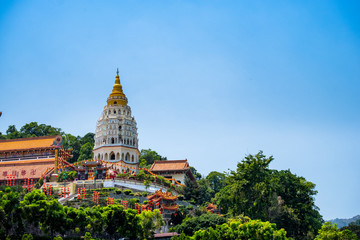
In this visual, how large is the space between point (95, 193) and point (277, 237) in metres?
20.7

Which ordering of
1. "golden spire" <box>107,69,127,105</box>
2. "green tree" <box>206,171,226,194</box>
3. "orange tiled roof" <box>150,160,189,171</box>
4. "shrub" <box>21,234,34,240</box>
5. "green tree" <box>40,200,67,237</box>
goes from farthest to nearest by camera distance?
"green tree" <box>206,171,226,194</box> → "golden spire" <box>107,69,127,105</box> → "orange tiled roof" <box>150,160,189,171</box> → "green tree" <box>40,200,67,237</box> → "shrub" <box>21,234,34,240</box>

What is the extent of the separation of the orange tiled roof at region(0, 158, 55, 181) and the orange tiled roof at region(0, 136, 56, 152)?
2.86 m

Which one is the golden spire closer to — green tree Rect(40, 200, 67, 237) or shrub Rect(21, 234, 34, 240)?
green tree Rect(40, 200, 67, 237)

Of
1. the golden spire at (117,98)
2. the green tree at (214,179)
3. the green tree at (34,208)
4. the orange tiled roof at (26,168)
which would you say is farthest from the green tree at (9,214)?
the green tree at (214,179)

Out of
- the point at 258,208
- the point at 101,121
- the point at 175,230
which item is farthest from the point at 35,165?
the point at 258,208

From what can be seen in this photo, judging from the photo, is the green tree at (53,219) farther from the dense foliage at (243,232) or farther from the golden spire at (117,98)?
the golden spire at (117,98)

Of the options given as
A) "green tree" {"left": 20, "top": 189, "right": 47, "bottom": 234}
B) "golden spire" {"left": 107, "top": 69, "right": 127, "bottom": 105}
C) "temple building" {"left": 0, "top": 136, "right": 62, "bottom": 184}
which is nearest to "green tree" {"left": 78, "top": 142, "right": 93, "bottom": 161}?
"golden spire" {"left": 107, "top": 69, "right": 127, "bottom": 105}

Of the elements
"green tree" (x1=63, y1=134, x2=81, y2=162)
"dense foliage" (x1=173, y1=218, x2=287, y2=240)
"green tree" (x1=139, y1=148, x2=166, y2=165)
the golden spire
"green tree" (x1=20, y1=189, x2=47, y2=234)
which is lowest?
"dense foliage" (x1=173, y1=218, x2=287, y2=240)

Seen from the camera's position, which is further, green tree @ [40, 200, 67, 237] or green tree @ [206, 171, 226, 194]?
green tree @ [206, 171, 226, 194]

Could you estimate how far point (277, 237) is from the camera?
43.6 m

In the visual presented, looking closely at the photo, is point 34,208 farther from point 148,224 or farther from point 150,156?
point 150,156

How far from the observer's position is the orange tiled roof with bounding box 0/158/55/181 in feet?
214

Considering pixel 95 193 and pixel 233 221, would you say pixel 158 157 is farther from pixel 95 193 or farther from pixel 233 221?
pixel 233 221

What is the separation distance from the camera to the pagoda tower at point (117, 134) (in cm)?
7319
